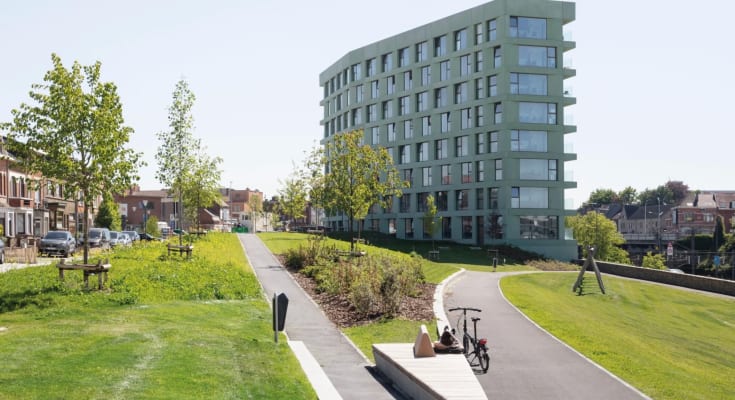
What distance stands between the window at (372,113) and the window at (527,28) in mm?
21606

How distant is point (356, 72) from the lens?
9156 centimetres

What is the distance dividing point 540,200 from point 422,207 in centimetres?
1469

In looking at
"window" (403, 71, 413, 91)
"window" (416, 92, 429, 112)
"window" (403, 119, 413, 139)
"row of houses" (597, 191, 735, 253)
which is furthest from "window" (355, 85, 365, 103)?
"row of houses" (597, 191, 735, 253)

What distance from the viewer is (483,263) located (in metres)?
56.5

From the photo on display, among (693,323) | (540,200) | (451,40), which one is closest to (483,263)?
(540,200)

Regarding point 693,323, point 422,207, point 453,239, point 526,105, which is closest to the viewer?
point 693,323

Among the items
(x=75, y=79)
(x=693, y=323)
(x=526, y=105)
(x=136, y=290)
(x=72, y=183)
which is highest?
(x=526, y=105)

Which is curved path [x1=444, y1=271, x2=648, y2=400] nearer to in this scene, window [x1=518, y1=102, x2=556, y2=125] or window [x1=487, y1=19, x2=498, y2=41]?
window [x1=518, y1=102, x2=556, y2=125]

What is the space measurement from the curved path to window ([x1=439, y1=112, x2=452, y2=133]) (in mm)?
50531

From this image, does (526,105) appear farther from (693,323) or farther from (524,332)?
(524,332)

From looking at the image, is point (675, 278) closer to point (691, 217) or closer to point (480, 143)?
point (480, 143)

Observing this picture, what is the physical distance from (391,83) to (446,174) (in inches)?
566

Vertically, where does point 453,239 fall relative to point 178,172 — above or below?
below

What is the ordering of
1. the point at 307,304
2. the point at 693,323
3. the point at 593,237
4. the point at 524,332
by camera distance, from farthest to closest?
the point at 593,237 < the point at 693,323 < the point at 307,304 < the point at 524,332
